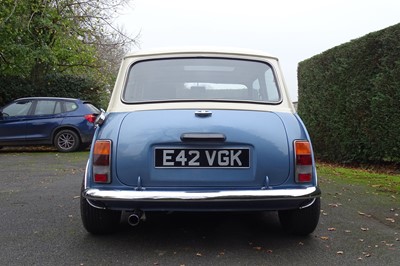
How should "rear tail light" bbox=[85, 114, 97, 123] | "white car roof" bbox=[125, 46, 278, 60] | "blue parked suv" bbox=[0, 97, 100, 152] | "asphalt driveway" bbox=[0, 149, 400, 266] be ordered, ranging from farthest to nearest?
"blue parked suv" bbox=[0, 97, 100, 152], "rear tail light" bbox=[85, 114, 97, 123], "white car roof" bbox=[125, 46, 278, 60], "asphalt driveway" bbox=[0, 149, 400, 266]

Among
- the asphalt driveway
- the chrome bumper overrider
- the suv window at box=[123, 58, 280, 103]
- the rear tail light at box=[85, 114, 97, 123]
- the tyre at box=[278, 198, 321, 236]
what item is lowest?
the asphalt driveway

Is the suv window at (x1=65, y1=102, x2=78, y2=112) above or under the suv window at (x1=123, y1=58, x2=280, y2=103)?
under

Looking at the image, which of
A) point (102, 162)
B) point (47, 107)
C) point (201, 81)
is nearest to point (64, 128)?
point (47, 107)

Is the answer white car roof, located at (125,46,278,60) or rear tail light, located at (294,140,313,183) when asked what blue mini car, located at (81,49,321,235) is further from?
white car roof, located at (125,46,278,60)

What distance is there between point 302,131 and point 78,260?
2.07 metres

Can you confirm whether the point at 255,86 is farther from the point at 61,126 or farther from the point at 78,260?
the point at 61,126

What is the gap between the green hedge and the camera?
16.5 metres

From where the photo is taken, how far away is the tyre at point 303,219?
4004mm

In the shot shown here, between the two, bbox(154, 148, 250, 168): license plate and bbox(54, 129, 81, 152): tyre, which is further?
bbox(54, 129, 81, 152): tyre

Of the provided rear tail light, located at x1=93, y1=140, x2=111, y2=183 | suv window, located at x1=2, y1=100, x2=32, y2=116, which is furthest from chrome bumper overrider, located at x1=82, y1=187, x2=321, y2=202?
suv window, located at x1=2, y1=100, x2=32, y2=116

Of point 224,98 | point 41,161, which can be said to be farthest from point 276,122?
point 41,161

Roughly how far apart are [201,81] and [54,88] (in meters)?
14.1

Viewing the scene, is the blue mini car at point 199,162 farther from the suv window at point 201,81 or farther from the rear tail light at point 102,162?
the suv window at point 201,81

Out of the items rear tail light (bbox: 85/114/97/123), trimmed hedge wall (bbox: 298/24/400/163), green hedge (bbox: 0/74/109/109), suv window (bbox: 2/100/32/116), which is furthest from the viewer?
green hedge (bbox: 0/74/109/109)
